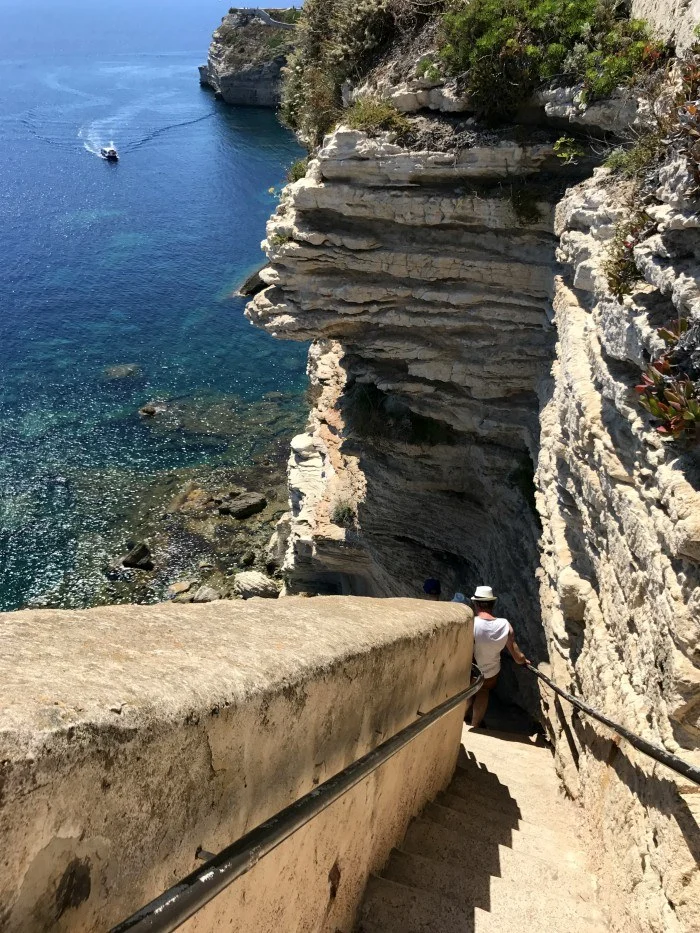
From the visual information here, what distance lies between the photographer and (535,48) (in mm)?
10867

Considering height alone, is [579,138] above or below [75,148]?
below

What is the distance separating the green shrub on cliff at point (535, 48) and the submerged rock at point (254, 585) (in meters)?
17.8

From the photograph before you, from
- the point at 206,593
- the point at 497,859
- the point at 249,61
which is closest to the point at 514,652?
the point at 497,859

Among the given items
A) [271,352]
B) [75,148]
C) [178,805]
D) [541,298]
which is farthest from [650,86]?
[75,148]

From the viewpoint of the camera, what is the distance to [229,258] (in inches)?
1767

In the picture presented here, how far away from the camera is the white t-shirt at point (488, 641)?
30.2ft

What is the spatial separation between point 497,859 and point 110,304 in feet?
130

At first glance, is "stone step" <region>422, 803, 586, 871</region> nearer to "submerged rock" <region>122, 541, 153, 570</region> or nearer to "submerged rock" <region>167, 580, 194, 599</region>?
"submerged rock" <region>167, 580, 194, 599</region>

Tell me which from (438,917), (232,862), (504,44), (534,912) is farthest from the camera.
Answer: (504,44)

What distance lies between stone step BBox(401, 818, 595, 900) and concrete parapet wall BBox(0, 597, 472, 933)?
2.32 feet

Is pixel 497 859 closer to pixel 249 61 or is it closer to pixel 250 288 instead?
pixel 250 288

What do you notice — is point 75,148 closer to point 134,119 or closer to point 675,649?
point 134,119

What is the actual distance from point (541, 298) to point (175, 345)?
2782 cm

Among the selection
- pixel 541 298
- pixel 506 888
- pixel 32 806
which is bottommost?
pixel 506 888
